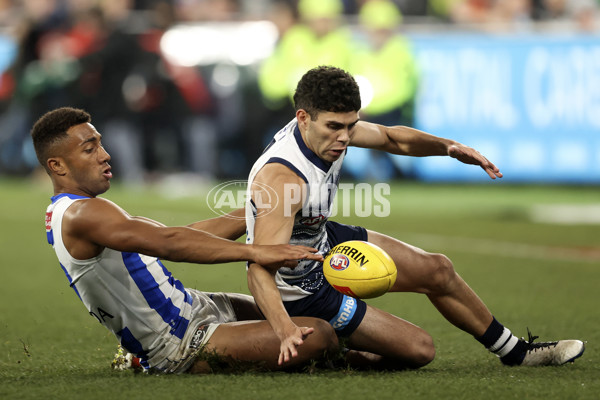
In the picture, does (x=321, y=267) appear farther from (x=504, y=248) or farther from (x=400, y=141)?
(x=504, y=248)

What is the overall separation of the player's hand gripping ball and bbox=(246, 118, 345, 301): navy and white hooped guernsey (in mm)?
245

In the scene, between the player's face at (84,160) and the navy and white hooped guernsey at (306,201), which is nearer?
the player's face at (84,160)

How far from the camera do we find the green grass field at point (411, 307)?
16.4 ft

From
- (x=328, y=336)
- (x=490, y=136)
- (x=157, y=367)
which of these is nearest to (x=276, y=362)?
(x=328, y=336)

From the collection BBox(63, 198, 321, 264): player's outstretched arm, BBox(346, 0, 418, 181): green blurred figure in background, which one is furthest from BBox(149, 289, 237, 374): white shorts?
BBox(346, 0, 418, 181): green blurred figure in background

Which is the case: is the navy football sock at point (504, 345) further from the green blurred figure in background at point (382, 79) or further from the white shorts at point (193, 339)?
the green blurred figure in background at point (382, 79)

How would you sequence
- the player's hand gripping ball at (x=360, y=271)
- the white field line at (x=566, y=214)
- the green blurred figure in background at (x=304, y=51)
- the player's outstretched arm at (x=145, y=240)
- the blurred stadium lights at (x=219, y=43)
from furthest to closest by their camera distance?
the blurred stadium lights at (x=219, y=43)
the green blurred figure in background at (x=304, y=51)
the white field line at (x=566, y=214)
the player's hand gripping ball at (x=360, y=271)
the player's outstretched arm at (x=145, y=240)

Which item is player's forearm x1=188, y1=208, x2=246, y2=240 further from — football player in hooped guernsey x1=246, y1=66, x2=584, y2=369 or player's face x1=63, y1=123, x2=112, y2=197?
player's face x1=63, y1=123, x2=112, y2=197

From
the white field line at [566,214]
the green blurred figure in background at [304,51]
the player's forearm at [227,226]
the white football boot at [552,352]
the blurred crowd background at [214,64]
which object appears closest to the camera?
the white football boot at [552,352]

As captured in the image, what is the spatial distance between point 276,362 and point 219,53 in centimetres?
1287

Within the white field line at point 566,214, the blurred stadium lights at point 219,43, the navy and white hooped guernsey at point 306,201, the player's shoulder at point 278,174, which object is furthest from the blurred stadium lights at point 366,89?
the player's shoulder at point 278,174

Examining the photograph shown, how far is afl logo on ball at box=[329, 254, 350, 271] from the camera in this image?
211 inches

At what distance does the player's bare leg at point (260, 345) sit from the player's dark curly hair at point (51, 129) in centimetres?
137

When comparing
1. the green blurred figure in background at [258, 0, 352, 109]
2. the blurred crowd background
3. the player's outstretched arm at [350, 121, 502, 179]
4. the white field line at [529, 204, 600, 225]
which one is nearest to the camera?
the player's outstretched arm at [350, 121, 502, 179]
